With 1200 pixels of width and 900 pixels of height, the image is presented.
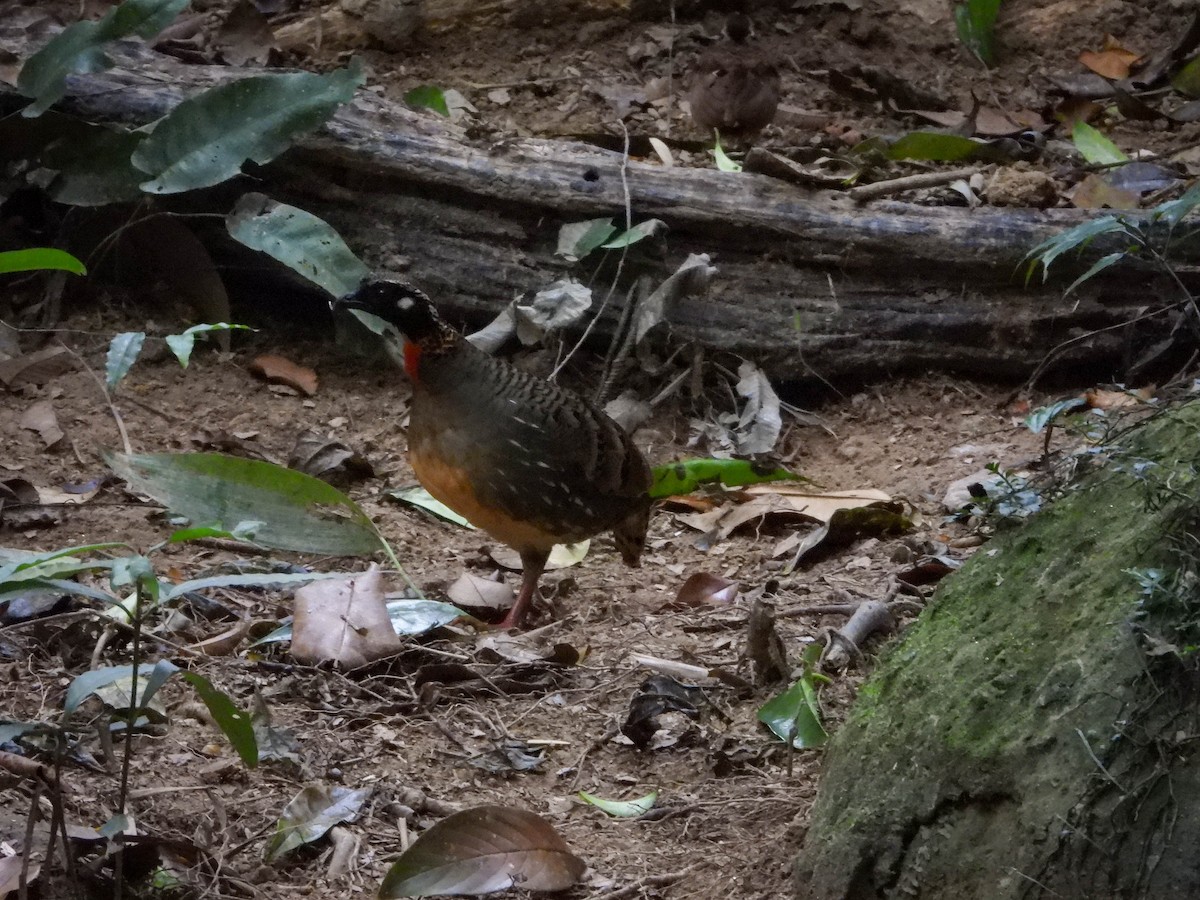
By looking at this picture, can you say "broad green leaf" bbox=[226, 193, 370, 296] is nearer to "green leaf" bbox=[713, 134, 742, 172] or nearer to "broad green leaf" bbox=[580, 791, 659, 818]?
"green leaf" bbox=[713, 134, 742, 172]

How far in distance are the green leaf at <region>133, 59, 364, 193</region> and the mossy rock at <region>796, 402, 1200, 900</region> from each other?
140 inches

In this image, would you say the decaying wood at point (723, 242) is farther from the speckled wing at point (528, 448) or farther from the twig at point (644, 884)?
the twig at point (644, 884)

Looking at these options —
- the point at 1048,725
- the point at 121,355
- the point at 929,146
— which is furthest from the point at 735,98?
the point at 1048,725

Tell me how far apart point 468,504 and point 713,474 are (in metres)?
1.18

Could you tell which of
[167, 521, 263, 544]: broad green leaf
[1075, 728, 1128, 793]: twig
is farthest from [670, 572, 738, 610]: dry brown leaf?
[1075, 728, 1128, 793]: twig

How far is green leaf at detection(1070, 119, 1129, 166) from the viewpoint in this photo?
630 centimetres

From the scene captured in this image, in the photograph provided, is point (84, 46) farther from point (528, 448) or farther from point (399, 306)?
point (528, 448)

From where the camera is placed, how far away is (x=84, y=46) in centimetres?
511

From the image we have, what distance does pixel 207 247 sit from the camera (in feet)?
18.9

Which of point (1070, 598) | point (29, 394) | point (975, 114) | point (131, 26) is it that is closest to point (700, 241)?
point (975, 114)

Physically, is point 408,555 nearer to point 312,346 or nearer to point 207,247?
point 312,346

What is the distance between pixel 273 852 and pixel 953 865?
133 centimetres

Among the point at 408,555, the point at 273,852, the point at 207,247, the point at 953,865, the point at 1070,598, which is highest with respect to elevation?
the point at 1070,598

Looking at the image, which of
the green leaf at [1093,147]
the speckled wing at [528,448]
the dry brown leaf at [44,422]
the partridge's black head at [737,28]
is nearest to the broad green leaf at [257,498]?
the speckled wing at [528,448]
